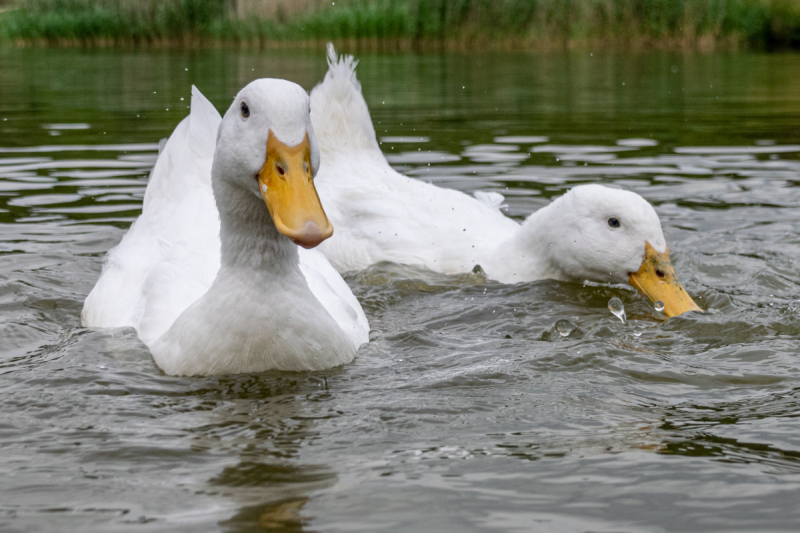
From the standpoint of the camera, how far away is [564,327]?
4699 mm

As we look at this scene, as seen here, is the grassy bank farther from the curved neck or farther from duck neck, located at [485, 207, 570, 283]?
the curved neck

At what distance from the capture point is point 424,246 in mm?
5992

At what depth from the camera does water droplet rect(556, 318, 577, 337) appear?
4.68 metres

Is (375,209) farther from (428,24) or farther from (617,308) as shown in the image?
(428,24)

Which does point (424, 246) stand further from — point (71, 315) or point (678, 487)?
point (678, 487)

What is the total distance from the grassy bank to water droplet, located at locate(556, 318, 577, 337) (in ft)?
64.5

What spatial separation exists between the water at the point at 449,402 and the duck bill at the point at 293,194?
0.68 metres

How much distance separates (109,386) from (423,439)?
1332mm

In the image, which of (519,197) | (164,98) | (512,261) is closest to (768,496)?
(512,261)

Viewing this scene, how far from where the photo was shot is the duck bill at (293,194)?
130 inches

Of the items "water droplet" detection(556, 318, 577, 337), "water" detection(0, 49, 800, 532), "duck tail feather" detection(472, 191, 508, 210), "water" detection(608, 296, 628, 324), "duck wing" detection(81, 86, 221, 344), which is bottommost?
"water" detection(608, 296, 628, 324)

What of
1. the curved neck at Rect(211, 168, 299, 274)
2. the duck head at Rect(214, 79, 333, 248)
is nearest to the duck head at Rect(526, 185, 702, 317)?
the curved neck at Rect(211, 168, 299, 274)

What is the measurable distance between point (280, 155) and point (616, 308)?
2.50m

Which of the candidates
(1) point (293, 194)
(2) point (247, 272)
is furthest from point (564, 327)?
(1) point (293, 194)
